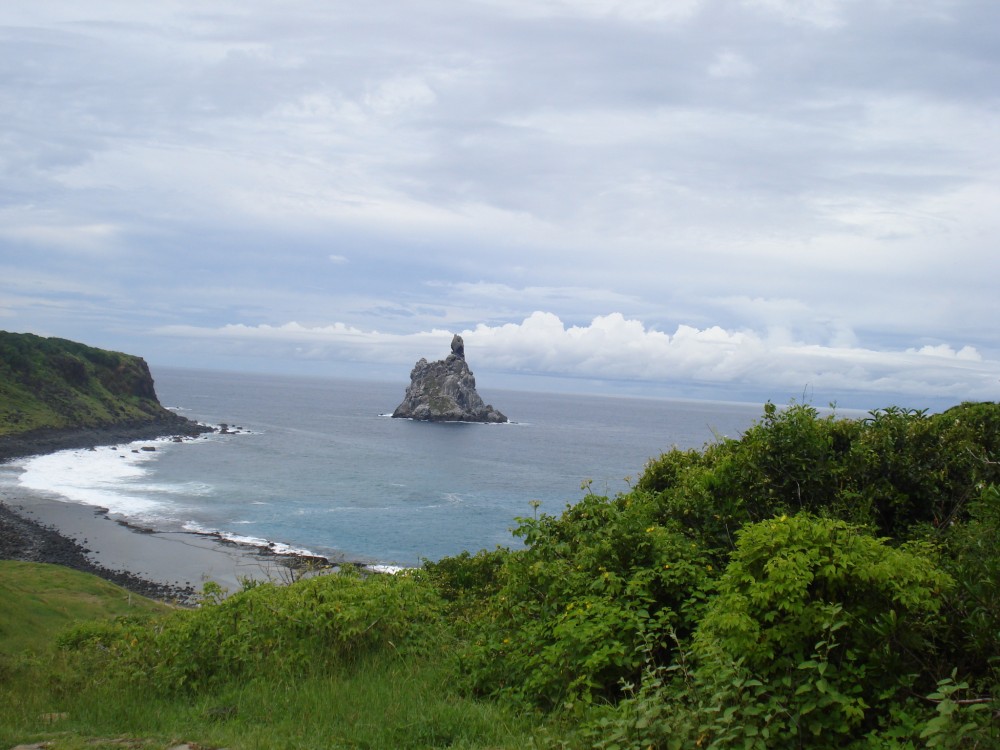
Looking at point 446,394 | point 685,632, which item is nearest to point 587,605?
point 685,632

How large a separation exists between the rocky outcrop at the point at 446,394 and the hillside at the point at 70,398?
166 feet

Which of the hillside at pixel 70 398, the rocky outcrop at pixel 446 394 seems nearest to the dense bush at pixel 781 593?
the hillside at pixel 70 398

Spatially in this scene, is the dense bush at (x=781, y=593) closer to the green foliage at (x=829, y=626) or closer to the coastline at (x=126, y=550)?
the green foliage at (x=829, y=626)

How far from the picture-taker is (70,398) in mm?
112312

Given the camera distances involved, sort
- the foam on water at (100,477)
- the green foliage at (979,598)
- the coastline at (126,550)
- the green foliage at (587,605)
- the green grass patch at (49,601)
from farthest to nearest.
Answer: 1. the foam on water at (100,477)
2. the coastline at (126,550)
3. the green grass patch at (49,601)
4. the green foliage at (587,605)
5. the green foliage at (979,598)

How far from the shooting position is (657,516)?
9617 mm

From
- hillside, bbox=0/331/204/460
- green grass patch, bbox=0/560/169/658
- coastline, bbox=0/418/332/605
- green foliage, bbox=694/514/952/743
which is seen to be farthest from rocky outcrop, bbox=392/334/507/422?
green foliage, bbox=694/514/952/743

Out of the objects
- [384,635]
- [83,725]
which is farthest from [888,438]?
[83,725]

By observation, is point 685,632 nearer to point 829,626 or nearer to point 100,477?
point 829,626

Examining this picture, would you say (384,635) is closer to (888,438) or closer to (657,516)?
(657,516)

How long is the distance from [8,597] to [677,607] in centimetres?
3303

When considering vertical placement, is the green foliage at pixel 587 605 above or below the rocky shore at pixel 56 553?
above

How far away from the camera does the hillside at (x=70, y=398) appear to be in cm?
9606

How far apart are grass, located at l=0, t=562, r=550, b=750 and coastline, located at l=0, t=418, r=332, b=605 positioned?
1106 inches
